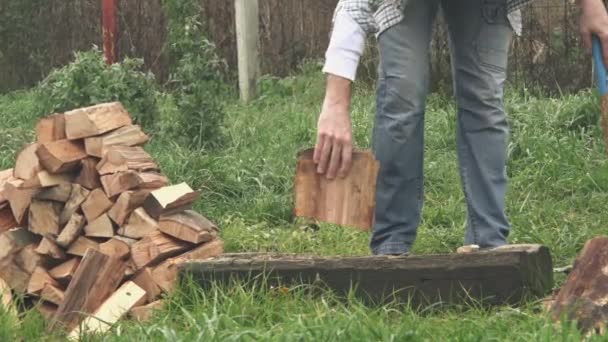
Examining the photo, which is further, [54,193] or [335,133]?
[54,193]

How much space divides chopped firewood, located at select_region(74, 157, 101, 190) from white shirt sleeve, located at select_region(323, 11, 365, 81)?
4.62 feet

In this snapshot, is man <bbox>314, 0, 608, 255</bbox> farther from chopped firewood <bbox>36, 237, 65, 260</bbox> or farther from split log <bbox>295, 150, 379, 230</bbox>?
chopped firewood <bbox>36, 237, 65, 260</bbox>

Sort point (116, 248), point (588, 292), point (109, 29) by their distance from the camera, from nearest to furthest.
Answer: point (588, 292) < point (116, 248) < point (109, 29)

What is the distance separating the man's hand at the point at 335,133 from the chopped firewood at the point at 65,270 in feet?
4.56

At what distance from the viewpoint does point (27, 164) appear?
14.9 feet

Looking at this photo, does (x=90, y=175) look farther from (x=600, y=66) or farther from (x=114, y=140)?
(x=600, y=66)

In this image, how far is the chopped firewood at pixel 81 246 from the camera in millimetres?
4402

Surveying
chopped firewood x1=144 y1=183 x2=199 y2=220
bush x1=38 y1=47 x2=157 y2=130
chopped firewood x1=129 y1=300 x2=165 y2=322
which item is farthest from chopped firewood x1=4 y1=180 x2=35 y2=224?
bush x1=38 y1=47 x2=157 y2=130

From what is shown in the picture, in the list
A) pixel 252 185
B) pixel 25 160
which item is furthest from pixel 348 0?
pixel 252 185

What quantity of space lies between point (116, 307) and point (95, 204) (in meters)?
0.62

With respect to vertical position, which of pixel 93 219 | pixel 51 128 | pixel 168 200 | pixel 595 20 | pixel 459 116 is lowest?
pixel 93 219

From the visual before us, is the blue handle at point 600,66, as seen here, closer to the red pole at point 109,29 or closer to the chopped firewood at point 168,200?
the chopped firewood at point 168,200

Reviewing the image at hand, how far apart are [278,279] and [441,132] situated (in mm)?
3197

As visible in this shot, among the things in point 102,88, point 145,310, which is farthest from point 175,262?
point 102,88
